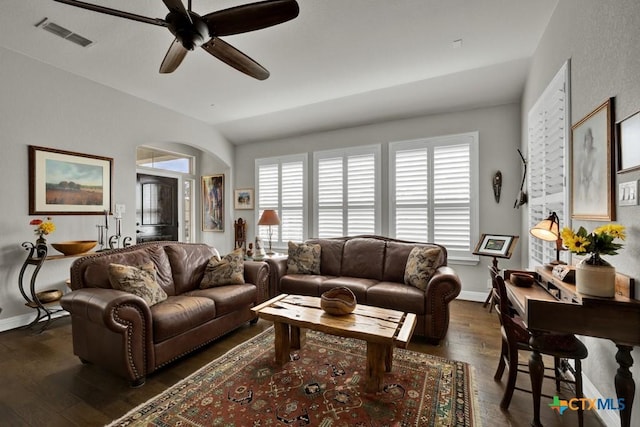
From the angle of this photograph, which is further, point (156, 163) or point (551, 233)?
point (156, 163)

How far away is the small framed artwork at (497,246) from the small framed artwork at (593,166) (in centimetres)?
120

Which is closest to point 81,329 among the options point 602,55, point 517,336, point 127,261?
point 127,261

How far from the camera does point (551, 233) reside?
→ 2.07 m

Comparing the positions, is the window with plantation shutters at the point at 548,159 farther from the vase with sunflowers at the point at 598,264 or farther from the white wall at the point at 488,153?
the vase with sunflowers at the point at 598,264

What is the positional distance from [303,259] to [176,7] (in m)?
3.00

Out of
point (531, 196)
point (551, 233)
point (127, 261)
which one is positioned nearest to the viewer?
point (551, 233)

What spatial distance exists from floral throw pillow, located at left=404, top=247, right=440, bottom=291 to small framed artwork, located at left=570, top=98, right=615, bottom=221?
4.29 feet

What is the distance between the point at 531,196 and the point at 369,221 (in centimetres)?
224

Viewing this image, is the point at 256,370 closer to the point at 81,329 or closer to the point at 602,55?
the point at 81,329

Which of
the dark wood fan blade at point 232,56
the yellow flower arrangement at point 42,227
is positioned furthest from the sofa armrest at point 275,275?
the yellow flower arrangement at point 42,227

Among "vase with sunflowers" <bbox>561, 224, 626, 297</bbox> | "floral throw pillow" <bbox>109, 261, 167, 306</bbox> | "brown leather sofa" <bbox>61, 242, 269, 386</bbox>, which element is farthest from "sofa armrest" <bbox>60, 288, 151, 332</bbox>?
"vase with sunflowers" <bbox>561, 224, 626, 297</bbox>

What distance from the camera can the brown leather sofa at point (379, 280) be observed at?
2.80 m

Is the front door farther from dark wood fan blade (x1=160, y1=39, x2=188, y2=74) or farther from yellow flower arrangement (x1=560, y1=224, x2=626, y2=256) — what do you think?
yellow flower arrangement (x1=560, y1=224, x2=626, y2=256)

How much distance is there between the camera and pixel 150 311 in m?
2.19
